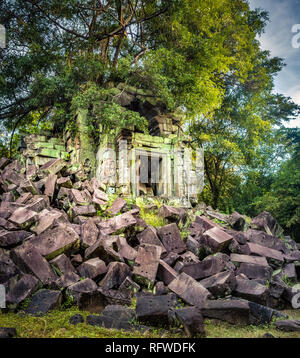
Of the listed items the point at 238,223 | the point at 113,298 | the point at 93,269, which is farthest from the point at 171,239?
the point at 238,223

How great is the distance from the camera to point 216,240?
4.27 metres

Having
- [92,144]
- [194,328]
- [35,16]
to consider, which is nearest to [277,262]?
[194,328]

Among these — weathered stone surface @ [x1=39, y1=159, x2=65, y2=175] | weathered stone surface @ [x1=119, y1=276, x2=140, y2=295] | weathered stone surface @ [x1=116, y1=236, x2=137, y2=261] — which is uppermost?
weathered stone surface @ [x1=39, y1=159, x2=65, y2=175]

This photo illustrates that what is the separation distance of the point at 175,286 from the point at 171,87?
9314mm

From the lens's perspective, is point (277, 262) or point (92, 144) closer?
point (277, 262)

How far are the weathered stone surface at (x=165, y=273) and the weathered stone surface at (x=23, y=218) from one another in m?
2.23

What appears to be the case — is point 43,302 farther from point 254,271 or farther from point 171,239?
point 254,271

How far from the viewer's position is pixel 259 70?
1542 cm

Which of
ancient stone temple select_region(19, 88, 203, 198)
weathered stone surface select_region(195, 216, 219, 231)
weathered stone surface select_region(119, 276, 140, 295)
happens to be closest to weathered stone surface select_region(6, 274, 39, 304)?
weathered stone surface select_region(119, 276, 140, 295)

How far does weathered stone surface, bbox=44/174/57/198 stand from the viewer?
595 centimetres

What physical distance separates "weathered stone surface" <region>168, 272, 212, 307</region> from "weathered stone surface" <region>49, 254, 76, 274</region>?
1341mm

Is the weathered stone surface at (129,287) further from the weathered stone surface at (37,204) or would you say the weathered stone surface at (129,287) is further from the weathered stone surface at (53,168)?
the weathered stone surface at (53,168)

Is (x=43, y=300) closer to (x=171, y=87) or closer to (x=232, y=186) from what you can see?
(x=171, y=87)

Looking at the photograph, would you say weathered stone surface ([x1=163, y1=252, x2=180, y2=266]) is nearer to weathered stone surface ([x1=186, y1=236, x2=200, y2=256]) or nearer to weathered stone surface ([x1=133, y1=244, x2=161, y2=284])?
weathered stone surface ([x1=133, y1=244, x2=161, y2=284])
